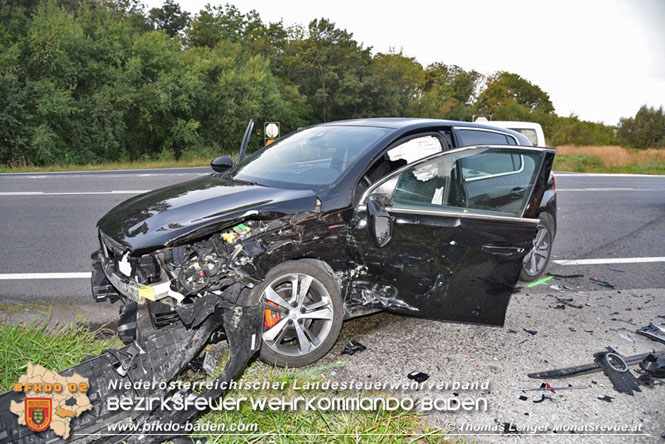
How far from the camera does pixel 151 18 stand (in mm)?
41344

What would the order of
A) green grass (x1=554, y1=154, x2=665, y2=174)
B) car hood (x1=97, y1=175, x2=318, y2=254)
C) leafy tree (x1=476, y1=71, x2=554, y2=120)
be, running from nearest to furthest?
car hood (x1=97, y1=175, x2=318, y2=254), green grass (x1=554, y1=154, x2=665, y2=174), leafy tree (x1=476, y1=71, x2=554, y2=120)

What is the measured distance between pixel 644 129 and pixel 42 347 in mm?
52680

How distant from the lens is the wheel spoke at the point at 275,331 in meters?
3.07

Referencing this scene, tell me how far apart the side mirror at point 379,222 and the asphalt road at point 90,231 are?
2389mm

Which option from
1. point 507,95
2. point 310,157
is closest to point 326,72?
point 310,157

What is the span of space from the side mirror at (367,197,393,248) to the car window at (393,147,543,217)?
0.12 meters

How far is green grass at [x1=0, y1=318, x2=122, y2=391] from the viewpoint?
2.86 metres

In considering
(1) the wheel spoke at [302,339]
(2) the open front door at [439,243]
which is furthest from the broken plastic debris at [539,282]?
(1) the wheel spoke at [302,339]

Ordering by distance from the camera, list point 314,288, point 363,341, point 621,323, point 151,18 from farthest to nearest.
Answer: point 151,18
point 621,323
point 363,341
point 314,288

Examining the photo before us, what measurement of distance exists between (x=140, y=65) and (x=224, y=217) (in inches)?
959

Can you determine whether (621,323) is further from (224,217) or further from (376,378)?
(224,217)

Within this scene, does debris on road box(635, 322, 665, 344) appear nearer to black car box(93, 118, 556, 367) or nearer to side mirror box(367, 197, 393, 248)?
black car box(93, 118, 556, 367)

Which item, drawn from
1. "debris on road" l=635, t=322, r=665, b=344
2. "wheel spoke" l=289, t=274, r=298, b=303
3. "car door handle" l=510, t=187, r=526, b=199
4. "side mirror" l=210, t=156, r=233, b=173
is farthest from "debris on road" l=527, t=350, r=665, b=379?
"side mirror" l=210, t=156, r=233, b=173

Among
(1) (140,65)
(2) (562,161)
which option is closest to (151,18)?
(1) (140,65)
